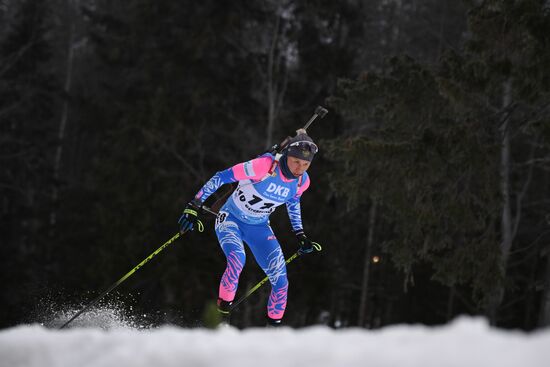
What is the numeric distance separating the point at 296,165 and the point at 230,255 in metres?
1.24

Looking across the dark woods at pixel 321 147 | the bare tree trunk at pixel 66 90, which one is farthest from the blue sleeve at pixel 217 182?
the bare tree trunk at pixel 66 90

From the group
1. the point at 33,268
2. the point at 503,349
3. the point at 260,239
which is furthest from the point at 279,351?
the point at 33,268

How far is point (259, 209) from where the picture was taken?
6.63m

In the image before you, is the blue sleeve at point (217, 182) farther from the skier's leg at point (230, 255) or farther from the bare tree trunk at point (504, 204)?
the bare tree trunk at point (504, 204)

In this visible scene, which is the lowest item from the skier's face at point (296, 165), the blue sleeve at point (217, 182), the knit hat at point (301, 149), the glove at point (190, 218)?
the glove at point (190, 218)

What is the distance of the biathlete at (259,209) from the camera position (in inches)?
247

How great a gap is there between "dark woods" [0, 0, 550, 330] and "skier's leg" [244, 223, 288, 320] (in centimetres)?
321

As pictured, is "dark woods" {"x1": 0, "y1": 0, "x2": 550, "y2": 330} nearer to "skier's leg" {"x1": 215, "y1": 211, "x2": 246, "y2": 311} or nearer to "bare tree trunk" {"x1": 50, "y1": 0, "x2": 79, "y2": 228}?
"bare tree trunk" {"x1": 50, "y1": 0, "x2": 79, "y2": 228}

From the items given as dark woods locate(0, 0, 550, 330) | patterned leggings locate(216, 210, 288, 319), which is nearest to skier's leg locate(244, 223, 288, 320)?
patterned leggings locate(216, 210, 288, 319)

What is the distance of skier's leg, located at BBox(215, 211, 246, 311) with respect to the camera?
6.47 meters

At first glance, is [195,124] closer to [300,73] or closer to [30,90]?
[300,73]

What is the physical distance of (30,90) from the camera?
22781mm

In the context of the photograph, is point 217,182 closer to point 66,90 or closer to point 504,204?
point 504,204

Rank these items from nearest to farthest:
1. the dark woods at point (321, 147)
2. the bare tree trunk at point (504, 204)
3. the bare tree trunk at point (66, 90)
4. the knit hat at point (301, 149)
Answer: the knit hat at point (301, 149) < the dark woods at point (321, 147) < the bare tree trunk at point (504, 204) < the bare tree trunk at point (66, 90)
